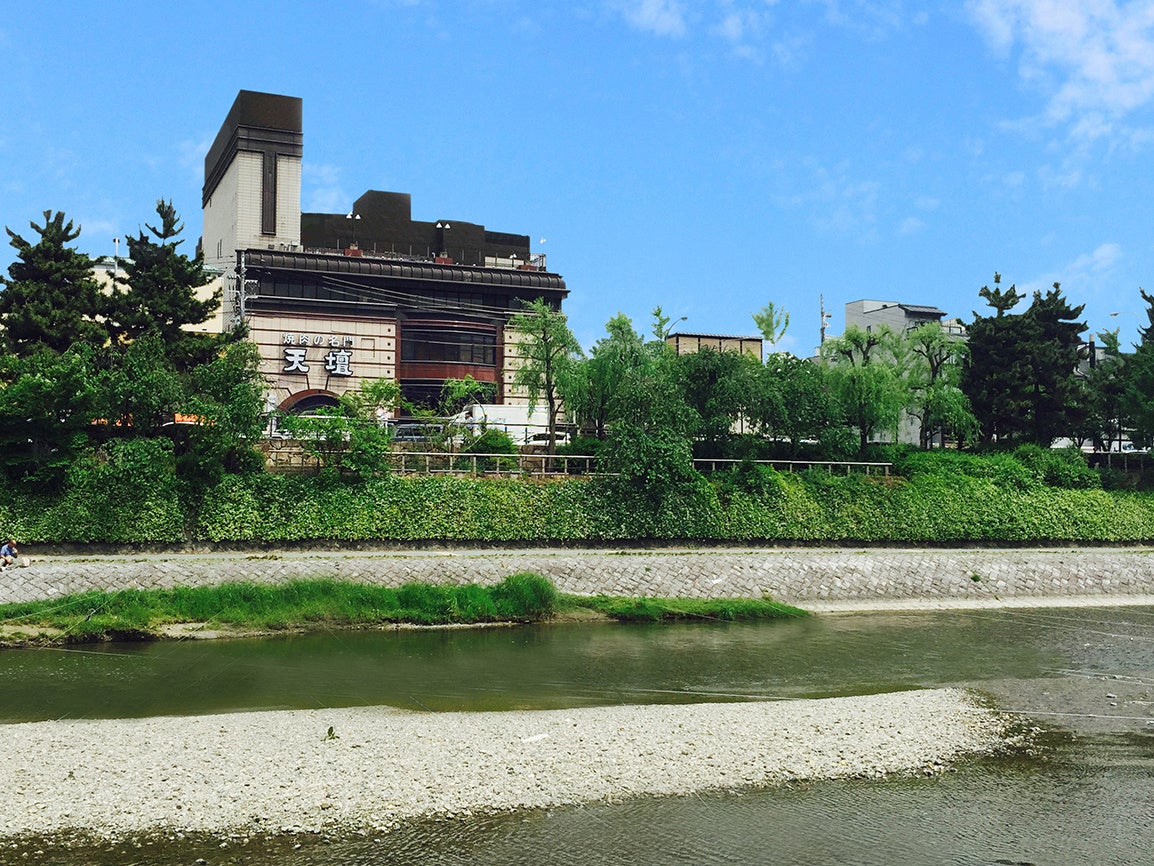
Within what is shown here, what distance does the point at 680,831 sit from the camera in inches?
583

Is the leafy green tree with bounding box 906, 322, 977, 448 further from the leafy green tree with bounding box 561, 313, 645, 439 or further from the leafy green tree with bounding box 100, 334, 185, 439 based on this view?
the leafy green tree with bounding box 100, 334, 185, 439

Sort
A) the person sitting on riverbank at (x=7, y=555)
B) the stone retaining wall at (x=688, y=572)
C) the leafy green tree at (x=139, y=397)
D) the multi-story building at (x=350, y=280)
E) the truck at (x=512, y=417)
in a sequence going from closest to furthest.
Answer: the person sitting on riverbank at (x=7, y=555), the stone retaining wall at (x=688, y=572), the leafy green tree at (x=139, y=397), the truck at (x=512, y=417), the multi-story building at (x=350, y=280)

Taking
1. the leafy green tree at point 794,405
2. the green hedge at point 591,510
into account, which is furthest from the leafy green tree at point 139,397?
the leafy green tree at point 794,405

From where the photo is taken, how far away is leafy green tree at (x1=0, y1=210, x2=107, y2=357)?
43.6 metres

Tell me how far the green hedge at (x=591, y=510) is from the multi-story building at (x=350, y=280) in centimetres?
2957

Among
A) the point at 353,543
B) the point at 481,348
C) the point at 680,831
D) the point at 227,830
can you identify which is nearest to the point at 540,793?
the point at 680,831

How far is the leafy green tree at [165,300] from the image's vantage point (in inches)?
1801

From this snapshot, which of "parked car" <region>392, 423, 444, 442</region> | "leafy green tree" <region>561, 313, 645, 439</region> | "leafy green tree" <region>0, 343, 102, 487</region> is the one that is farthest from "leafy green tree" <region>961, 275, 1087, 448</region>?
"leafy green tree" <region>0, 343, 102, 487</region>

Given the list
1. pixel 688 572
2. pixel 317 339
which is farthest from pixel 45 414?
pixel 317 339

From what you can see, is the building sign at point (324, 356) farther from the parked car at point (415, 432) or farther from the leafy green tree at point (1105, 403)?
the leafy green tree at point (1105, 403)

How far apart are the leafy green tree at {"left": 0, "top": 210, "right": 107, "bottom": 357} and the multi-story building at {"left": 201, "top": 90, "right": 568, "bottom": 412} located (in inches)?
921

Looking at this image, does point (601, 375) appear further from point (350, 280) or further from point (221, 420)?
point (350, 280)

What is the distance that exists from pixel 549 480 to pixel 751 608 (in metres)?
13.4

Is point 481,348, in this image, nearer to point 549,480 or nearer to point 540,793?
point 549,480
